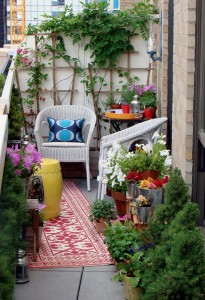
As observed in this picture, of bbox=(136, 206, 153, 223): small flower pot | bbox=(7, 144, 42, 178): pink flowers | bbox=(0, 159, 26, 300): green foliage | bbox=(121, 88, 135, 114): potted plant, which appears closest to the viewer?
bbox=(0, 159, 26, 300): green foliage

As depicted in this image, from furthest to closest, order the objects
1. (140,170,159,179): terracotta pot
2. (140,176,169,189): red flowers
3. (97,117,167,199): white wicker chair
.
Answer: (97,117,167,199): white wicker chair < (140,170,159,179): terracotta pot < (140,176,169,189): red flowers

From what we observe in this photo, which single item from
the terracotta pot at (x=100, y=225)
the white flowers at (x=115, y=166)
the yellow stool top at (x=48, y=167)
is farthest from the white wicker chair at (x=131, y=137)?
the terracotta pot at (x=100, y=225)

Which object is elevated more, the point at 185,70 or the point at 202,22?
the point at 202,22

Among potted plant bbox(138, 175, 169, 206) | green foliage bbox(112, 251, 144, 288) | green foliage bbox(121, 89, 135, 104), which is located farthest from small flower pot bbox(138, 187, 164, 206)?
green foliage bbox(121, 89, 135, 104)

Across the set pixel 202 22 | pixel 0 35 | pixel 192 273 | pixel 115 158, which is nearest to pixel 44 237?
pixel 115 158

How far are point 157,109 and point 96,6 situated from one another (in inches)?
67.3

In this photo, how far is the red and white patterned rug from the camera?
20.1ft

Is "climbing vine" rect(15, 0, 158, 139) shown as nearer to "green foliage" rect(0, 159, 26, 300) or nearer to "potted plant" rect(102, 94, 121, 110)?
"potted plant" rect(102, 94, 121, 110)

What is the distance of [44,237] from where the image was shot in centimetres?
699

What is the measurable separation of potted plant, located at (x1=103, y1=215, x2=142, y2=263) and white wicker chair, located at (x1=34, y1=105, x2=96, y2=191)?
3777 mm

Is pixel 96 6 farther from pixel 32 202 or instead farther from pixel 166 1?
pixel 32 202

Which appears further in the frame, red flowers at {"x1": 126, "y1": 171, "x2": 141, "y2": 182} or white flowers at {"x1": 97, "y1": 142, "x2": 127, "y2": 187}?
white flowers at {"x1": 97, "y1": 142, "x2": 127, "y2": 187}

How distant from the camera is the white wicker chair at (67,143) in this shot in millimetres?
9414

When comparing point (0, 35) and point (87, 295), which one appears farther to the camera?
point (0, 35)
